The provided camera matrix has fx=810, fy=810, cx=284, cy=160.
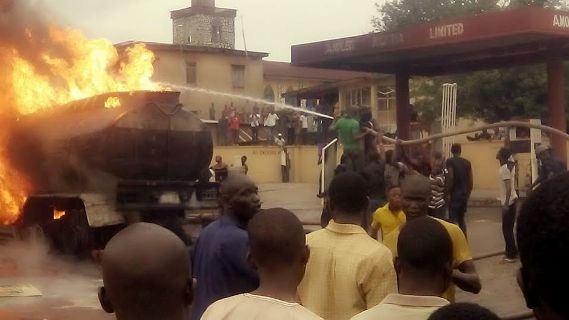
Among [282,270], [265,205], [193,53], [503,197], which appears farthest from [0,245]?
[193,53]

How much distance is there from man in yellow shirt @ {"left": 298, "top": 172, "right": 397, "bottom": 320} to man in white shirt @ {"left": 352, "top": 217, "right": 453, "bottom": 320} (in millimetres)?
569

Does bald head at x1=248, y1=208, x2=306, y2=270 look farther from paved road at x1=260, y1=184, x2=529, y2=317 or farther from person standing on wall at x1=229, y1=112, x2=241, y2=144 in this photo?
person standing on wall at x1=229, y1=112, x2=241, y2=144

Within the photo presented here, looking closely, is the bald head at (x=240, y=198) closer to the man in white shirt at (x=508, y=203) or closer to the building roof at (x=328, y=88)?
the man in white shirt at (x=508, y=203)

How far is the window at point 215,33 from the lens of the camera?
65.3 meters

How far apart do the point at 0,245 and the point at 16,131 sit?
2277 mm

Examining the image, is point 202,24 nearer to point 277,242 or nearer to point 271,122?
point 271,122

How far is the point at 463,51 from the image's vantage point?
60.2 feet

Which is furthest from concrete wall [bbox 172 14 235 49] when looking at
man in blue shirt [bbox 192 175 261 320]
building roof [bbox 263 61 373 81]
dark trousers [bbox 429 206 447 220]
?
man in blue shirt [bbox 192 175 261 320]

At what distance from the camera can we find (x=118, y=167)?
13.2 meters

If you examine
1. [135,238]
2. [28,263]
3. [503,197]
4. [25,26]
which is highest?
[25,26]

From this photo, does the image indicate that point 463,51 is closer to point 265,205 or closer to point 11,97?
point 265,205

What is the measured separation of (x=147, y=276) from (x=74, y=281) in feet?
31.3

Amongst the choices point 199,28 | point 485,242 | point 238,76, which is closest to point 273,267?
point 485,242

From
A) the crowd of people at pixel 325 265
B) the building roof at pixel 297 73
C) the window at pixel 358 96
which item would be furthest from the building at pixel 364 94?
the crowd of people at pixel 325 265
